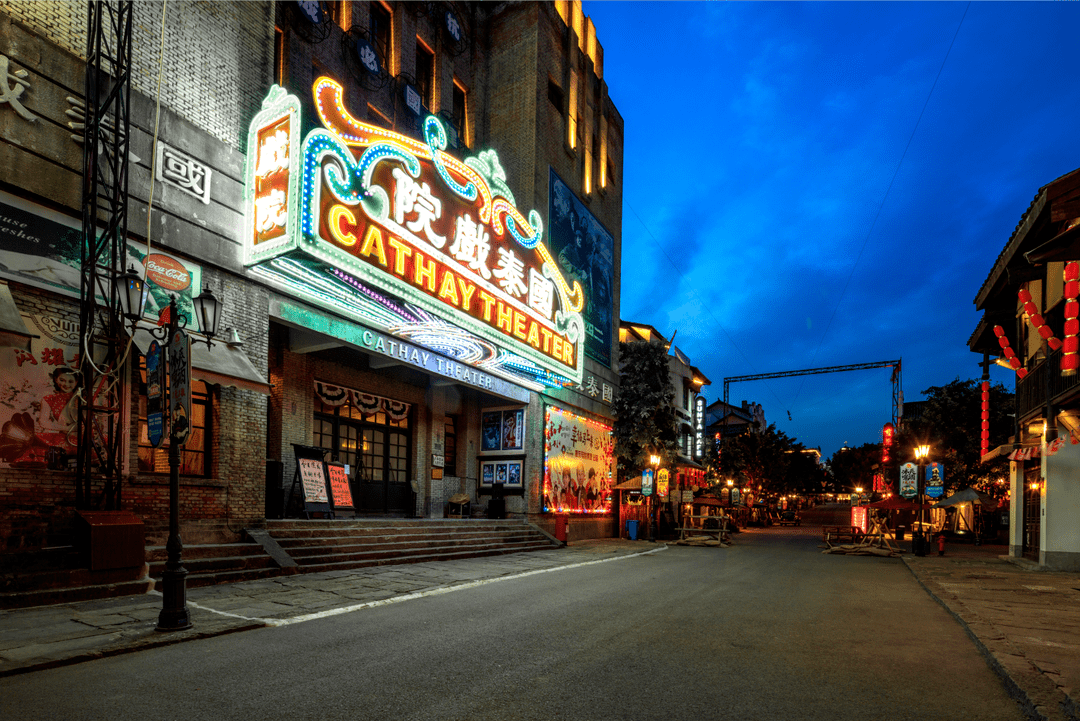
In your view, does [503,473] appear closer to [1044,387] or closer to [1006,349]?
[1006,349]

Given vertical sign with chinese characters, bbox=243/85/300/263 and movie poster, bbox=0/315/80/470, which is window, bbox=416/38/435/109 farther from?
Result: movie poster, bbox=0/315/80/470

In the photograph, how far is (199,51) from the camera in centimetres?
1301

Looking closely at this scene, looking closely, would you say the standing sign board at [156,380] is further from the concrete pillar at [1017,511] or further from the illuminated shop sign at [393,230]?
the concrete pillar at [1017,511]

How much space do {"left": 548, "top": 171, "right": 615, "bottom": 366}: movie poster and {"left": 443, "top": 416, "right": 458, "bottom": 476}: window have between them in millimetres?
6470

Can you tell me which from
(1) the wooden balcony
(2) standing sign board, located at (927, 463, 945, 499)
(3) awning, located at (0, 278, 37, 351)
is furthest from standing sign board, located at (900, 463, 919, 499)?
(3) awning, located at (0, 278, 37, 351)

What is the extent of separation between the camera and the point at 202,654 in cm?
663

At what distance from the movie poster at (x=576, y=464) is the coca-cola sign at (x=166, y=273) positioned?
14073mm

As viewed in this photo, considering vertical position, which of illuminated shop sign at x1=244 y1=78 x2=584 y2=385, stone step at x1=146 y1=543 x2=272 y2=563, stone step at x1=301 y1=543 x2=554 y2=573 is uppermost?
illuminated shop sign at x1=244 y1=78 x2=584 y2=385

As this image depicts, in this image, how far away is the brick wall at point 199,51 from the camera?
1083 cm

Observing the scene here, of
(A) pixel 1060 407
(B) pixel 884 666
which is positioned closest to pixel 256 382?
(B) pixel 884 666

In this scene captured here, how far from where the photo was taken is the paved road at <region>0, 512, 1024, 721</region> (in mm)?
5070

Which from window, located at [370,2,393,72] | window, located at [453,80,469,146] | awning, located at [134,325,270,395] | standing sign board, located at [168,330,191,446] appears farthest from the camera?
window, located at [453,80,469,146]

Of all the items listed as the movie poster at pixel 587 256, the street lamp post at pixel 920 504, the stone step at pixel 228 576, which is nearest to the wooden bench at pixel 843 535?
the street lamp post at pixel 920 504

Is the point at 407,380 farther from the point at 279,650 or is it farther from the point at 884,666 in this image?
the point at 884,666
